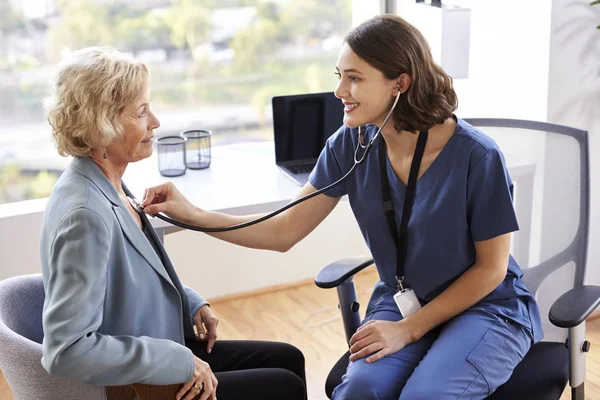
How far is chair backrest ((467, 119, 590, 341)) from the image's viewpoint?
1805mm

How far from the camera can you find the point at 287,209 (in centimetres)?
189

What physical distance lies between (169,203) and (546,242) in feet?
2.81

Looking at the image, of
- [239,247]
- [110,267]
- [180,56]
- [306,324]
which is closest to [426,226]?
[110,267]

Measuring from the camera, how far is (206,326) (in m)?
1.70

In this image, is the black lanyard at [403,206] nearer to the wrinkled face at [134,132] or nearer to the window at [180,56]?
the wrinkled face at [134,132]

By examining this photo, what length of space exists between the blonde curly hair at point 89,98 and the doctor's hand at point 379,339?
635mm

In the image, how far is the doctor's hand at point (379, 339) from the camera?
5.32ft

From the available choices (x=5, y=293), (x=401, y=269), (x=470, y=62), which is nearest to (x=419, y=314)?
(x=401, y=269)

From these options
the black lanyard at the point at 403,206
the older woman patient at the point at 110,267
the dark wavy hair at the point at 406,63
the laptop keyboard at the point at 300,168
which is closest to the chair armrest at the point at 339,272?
the black lanyard at the point at 403,206

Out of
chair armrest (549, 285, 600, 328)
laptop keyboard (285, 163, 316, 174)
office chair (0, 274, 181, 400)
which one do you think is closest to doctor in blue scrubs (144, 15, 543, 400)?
chair armrest (549, 285, 600, 328)

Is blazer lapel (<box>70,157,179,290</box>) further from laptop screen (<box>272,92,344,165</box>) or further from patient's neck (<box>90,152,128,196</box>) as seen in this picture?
laptop screen (<box>272,92,344,165</box>)

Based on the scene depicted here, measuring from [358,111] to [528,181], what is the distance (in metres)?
0.50

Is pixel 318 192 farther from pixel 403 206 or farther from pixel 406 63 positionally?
pixel 406 63

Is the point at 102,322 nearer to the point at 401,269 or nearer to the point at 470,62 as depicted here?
the point at 401,269
